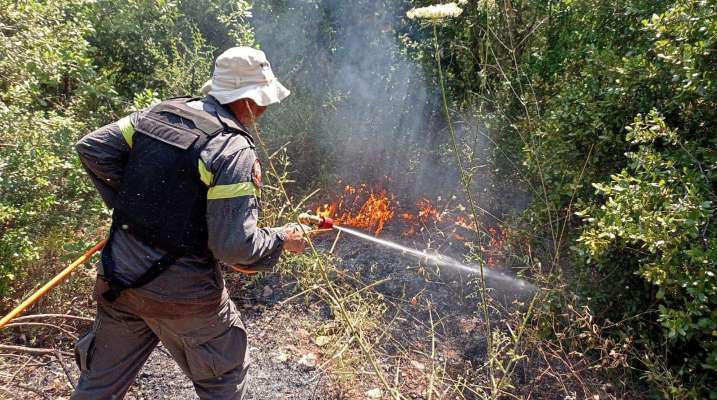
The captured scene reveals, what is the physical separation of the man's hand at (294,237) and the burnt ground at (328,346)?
0.78m

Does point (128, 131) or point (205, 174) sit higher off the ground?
point (128, 131)

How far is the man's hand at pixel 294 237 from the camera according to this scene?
8.33 feet

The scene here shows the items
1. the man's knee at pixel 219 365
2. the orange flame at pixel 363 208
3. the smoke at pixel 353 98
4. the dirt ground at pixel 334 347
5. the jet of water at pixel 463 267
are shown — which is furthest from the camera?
the smoke at pixel 353 98

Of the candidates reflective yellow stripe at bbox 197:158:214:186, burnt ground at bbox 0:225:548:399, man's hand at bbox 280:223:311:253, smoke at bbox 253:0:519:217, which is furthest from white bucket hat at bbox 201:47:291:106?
smoke at bbox 253:0:519:217

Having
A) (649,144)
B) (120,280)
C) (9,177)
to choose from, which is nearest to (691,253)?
(649,144)

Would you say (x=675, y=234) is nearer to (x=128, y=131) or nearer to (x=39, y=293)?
(x=128, y=131)

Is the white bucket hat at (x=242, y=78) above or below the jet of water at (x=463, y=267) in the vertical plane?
above

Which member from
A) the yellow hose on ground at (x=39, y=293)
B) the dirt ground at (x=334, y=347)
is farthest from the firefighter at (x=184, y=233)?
the dirt ground at (x=334, y=347)

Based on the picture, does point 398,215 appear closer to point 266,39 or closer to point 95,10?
point 266,39

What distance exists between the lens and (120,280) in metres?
2.42

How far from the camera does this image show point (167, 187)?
7.61ft

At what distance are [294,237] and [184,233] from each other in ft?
1.72

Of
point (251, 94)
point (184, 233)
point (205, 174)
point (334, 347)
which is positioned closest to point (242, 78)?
→ point (251, 94)

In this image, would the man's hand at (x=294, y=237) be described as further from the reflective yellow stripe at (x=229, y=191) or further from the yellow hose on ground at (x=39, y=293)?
the yellow hose on ground at (x=39, y=293)
